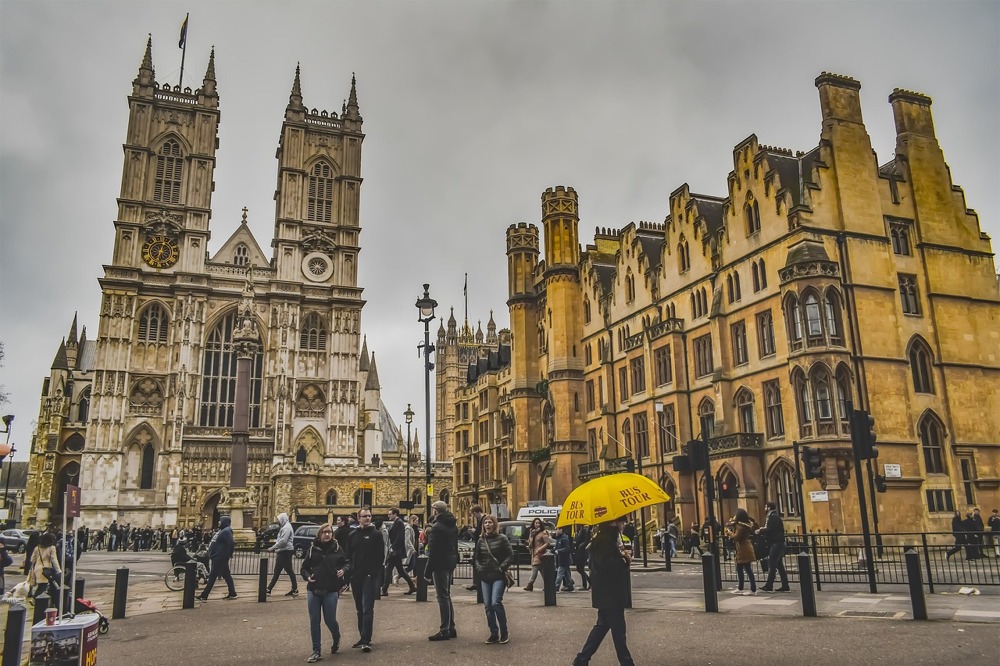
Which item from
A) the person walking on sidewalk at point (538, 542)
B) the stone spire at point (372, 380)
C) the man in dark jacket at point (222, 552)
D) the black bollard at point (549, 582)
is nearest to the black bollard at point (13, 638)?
the man in dark jacket at point (222, 552)

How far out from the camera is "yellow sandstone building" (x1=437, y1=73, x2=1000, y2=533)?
1070 inches

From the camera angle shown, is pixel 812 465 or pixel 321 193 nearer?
pixel 812 465

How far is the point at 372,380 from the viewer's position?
83812mm

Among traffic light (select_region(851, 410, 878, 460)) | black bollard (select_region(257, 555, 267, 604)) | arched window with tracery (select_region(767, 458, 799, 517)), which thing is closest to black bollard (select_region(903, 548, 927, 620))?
traffic light (select_region(851, 410, 878, 460))

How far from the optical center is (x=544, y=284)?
47.3 metres

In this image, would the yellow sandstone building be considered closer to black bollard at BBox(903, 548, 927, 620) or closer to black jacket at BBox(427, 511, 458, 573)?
black bollard at BBox(903, 548, 927, 620)

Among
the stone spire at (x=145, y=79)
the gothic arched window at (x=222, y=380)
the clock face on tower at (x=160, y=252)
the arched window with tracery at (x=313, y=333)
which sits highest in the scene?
the stone spire at (x=145, y=79)

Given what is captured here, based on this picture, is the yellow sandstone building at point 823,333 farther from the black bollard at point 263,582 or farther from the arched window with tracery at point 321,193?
the arched window with tracery at point 321,193

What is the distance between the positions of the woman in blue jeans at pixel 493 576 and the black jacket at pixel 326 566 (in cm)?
189

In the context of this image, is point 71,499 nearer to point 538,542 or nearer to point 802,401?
point 538,542

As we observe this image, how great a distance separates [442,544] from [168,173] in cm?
6799

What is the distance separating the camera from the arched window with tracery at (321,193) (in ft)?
238

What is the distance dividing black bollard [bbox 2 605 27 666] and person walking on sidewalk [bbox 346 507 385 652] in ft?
12.0

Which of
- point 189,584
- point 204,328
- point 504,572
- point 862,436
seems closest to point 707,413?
point 862,436
